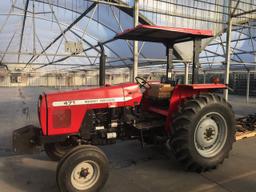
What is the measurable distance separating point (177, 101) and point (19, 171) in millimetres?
2566

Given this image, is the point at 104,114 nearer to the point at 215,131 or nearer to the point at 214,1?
the point at 215,131

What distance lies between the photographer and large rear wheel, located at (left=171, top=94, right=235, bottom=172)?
145 inches

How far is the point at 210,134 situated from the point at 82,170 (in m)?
2.03

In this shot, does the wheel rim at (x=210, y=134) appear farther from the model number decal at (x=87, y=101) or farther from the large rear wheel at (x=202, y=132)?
the model number decal at (x=87, y=101)

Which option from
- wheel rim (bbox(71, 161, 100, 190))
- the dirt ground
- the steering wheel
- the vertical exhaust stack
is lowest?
the dirt ground

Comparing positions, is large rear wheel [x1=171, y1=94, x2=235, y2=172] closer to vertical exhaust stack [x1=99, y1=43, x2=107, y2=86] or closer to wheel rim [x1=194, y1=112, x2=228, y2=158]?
wheel rim [x1=194, y1=112, x2=228, y2=158]

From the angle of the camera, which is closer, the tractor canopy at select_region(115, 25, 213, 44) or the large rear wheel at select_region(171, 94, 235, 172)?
the large rear wheel at select_region(171, 94, 235, 172)

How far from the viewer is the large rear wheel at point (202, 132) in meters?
3.68

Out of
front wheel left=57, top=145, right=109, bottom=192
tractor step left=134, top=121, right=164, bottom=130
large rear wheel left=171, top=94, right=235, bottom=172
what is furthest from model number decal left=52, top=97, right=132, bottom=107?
large rear wheel left=171, top=94, right=235, bottom=172

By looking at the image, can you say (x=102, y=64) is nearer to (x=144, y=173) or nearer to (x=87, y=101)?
(x=87, y=101)

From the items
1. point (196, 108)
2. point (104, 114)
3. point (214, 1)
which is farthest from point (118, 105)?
point (214, 1)

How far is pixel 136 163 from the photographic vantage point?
4.24 m

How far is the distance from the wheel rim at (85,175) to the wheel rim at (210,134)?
1.55m

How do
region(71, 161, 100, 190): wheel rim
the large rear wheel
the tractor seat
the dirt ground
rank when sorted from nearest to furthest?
region(71, 161, 100, 190): wheel rim → the dirt ground → the large rear wheel → the tractor seat
